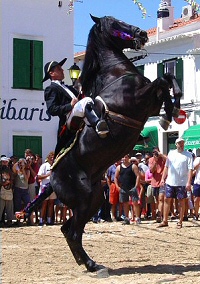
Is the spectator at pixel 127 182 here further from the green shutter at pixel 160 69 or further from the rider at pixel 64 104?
the green shutter at pixel 160 69

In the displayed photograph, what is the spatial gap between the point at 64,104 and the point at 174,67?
2461cm

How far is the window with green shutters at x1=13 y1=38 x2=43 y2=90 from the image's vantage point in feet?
70.4

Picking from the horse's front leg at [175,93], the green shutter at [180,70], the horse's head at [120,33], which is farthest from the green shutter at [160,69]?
the horse's front leg at [175,93]

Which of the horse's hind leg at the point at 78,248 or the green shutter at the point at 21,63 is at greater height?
the green shutter at the point at 21,63

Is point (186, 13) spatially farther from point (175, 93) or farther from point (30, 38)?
point (175, 93)

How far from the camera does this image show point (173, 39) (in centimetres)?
3178

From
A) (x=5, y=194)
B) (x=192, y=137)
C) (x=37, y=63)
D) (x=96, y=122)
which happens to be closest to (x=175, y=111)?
(x=96, y=122)

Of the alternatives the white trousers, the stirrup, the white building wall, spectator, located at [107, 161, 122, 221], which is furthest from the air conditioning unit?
the stirrup

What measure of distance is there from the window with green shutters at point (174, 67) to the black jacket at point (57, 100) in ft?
77.9

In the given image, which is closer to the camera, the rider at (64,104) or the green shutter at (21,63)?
the rider at (64,104)

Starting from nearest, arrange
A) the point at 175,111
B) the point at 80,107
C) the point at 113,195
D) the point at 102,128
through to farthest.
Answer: the point at 102,128 → the point at 175,111 → the point at 80,107 → the point at 113,195

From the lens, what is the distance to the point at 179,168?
565 inches

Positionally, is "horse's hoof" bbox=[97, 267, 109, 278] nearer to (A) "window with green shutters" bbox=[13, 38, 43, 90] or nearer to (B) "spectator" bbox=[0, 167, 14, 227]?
(B) "spectator" bbox=[0, 167, 14, 227]

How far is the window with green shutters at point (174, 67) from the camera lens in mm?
31359
